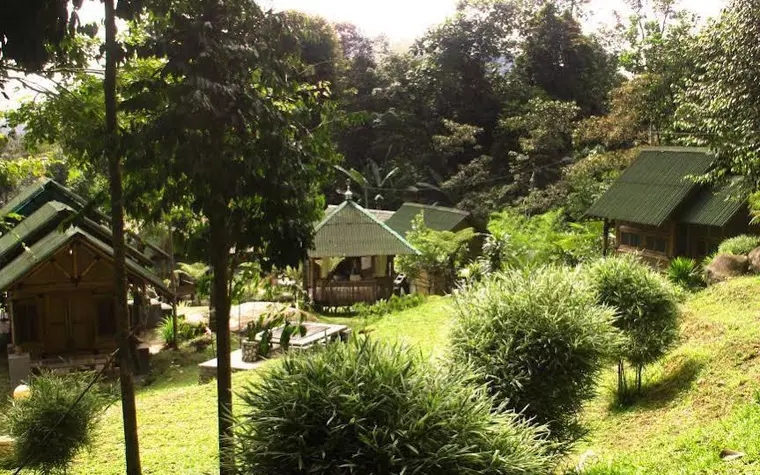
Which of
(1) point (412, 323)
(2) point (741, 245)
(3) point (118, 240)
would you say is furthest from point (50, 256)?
(2) point (741, 245)

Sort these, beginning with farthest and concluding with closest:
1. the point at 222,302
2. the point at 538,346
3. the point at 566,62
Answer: the point at 566,62 → the point at 538,346 → the point at 222,302

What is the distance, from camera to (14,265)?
1477cm

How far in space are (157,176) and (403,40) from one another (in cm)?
4637

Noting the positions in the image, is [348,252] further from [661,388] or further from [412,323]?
[661,388]

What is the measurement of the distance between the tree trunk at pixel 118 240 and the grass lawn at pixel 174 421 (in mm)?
945

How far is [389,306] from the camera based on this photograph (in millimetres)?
20406

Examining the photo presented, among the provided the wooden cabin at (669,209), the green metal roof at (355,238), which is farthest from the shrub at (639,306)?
the green metal roof at (355,238)

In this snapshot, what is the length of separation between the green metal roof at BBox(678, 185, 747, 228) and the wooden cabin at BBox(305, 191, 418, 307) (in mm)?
8714

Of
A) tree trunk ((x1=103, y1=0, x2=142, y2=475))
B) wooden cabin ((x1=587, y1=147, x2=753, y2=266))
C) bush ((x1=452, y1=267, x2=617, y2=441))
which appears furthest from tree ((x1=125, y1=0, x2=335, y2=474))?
wooden cabin ((x1=587, y1=147, x2=753, y2=266))

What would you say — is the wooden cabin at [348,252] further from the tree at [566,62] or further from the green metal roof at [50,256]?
the tree at [566,62]

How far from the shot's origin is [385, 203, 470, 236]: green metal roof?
2689cm

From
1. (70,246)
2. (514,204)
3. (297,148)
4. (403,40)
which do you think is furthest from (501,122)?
(297,148)

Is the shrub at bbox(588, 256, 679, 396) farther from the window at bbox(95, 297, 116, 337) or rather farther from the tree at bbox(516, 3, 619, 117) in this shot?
the tree at bbox(516, 3, 619, 117)

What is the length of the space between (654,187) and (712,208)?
2.05m
